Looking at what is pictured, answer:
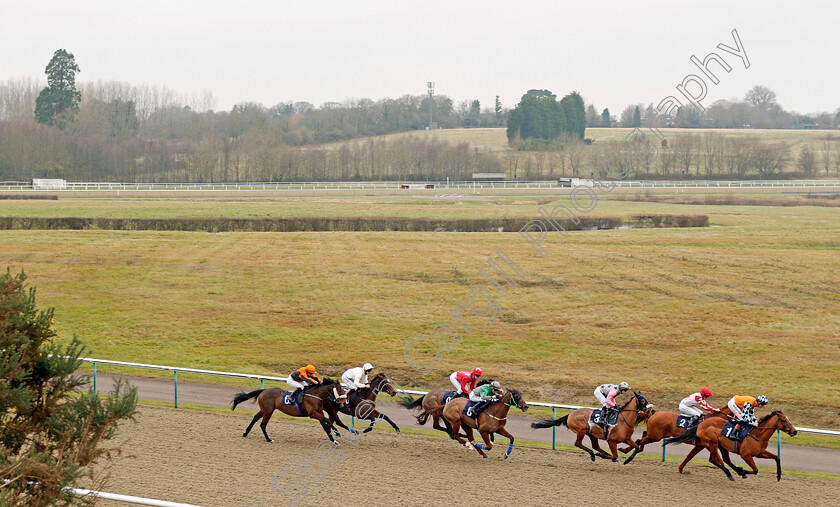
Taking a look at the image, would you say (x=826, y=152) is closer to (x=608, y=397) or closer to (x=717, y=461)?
(x=717, y=461)

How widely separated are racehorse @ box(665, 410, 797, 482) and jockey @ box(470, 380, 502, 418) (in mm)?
2967

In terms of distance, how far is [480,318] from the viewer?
24.6 metres

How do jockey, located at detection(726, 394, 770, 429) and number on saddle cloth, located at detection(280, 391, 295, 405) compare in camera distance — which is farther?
number on saddle cloth, located at detection(280, 391, 295, 405)

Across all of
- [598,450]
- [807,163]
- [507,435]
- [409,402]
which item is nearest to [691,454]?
[598,450]

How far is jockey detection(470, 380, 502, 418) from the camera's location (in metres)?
13.4

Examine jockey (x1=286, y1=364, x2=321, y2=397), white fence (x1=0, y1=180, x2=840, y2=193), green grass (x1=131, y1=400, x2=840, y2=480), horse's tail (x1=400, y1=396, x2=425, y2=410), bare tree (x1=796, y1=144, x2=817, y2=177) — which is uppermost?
bare tree (x1=796, y1=144, x2=817, y2=177)

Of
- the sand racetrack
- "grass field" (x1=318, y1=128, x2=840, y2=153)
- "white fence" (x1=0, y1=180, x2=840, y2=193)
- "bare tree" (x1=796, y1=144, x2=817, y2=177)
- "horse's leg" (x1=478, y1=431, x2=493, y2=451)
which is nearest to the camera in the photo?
the sand racetrack

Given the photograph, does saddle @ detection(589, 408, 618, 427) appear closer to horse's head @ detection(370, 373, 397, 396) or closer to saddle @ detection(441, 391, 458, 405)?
saddle @ detection(441, 391, 458, 405)

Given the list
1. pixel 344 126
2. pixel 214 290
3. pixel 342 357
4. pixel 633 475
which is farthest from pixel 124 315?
pixel 344 126

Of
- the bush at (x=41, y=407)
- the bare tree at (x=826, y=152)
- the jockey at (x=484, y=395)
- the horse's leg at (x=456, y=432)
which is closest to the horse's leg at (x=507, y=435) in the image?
the jockey at (x=484, y=395)

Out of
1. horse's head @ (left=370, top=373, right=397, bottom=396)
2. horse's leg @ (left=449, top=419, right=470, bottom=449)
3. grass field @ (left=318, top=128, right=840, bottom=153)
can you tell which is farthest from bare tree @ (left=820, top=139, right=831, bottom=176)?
horse's head @ (left=370, top=373, right=397, bottom=396)

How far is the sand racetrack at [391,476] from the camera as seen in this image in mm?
11297

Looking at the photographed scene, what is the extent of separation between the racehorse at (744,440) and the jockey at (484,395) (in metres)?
2.97

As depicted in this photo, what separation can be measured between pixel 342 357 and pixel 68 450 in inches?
515
